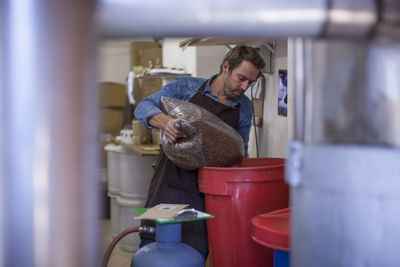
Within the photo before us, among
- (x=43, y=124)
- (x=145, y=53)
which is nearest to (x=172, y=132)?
(x=43, y=124)

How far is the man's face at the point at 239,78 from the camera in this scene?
2.11m

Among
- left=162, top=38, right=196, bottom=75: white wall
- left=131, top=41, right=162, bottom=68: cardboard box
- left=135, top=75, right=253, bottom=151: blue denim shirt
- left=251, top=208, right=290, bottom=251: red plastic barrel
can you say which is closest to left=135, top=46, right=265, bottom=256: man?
left=135, top=75, right=253, bottom=151: blue denim shirt

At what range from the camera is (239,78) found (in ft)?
6.90

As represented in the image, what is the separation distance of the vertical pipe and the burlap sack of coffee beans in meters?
1.31

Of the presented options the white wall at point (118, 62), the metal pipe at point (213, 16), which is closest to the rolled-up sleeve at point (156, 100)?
the metal pipe at point (213, 16)

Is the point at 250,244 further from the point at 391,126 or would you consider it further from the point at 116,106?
the point at 116,106

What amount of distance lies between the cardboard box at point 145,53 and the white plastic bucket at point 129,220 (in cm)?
195

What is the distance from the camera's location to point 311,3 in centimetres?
51

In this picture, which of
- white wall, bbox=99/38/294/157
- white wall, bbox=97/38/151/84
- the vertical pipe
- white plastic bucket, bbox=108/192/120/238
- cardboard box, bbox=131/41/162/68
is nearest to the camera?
the vertical pipe

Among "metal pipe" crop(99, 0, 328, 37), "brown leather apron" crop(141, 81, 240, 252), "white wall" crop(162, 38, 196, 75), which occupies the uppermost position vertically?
"white wall" crop(162, 38, 196, 75)

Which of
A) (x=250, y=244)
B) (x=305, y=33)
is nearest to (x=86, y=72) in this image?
(x=305, y=33)

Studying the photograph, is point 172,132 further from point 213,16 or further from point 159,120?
point 213,16

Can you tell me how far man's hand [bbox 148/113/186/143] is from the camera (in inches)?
70.3

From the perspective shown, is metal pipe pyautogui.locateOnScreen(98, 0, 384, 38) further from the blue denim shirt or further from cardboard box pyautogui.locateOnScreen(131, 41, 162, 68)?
cardboard box pyautogui.locateOnScreen(131, 41, 162, 68)
